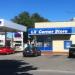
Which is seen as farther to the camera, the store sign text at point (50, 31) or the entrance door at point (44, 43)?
the entrance door at point (44, 43)

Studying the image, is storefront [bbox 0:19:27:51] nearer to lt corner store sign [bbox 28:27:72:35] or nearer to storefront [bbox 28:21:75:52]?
lt corner store sign [bbox 28:27:72:35]

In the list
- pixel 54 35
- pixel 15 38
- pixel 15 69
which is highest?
pixel 15 38

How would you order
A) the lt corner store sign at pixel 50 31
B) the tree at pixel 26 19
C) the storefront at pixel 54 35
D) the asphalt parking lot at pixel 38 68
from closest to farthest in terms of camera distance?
the asphalt parking lot at pixel 38 68 → the lt corner store sign at pixel 50 31 → the storefront at pixel 54 35 → the tree at pixel 26 19

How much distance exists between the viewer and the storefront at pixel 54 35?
5694 centimetres

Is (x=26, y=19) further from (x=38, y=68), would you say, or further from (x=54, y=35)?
(x=38, y=68)

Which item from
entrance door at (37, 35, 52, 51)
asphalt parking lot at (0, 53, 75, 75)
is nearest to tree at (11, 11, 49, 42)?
entrance door at (37, 35, 52, 51)

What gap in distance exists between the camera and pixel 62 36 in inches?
2298

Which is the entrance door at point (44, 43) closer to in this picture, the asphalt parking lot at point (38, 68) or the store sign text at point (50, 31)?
the store sign text at point (50, 31)

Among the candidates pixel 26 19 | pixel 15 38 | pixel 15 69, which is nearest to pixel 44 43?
pixel 15 38

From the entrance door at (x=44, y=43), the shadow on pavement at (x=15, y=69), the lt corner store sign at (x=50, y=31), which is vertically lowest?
the shadow on pavement at (x=15, y=69)

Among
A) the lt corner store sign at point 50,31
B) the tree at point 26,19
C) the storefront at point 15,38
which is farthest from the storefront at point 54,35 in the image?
the tree at point 26,19

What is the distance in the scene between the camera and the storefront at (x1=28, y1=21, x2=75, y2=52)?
56938 millimetres

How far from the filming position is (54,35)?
2311 inches

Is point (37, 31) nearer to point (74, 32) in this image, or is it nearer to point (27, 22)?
point (74, 32)
